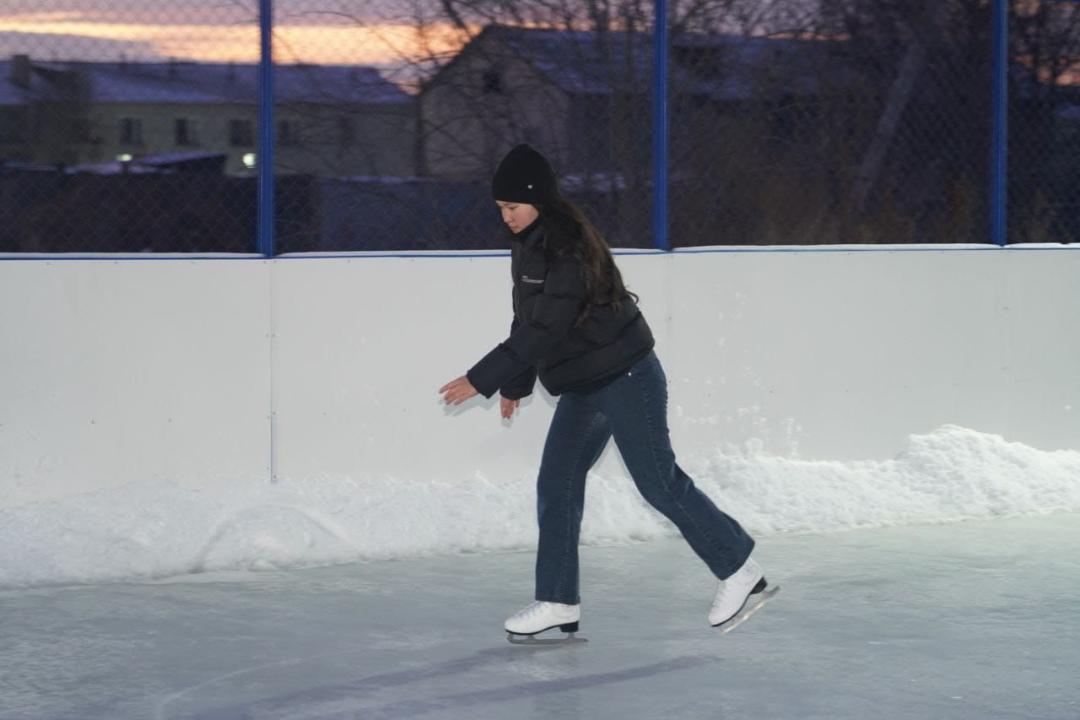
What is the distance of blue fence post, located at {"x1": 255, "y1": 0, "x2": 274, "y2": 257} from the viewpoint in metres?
7.91

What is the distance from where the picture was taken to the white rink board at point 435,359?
24.8ft

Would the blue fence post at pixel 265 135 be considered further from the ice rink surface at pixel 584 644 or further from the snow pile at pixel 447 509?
the ice rink surface at pixel 584 644

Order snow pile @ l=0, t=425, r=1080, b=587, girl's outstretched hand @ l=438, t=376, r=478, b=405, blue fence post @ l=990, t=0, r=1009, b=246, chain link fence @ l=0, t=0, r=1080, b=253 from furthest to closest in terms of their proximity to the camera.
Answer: blue fence post @ l=990, t=0, r=1009, b=246 < chain link fence @ l=0, t=0, r=1080, b=253 < snow pile @ l=0, t=425, r=1080, b=587 < girl's outstretched hand @ l=438, t=376, r=478, b=405

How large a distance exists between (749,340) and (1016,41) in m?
2.37

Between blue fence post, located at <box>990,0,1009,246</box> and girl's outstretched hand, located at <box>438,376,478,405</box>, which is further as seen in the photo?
blue fence post, located at <box>990,0,1009,246</box>

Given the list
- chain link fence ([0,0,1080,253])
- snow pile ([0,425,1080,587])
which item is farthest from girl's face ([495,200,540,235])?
chain link fence ([0,0,1080,253])

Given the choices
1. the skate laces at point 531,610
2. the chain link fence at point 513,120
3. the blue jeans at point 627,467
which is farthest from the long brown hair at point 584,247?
the chain link fence at point 513,120

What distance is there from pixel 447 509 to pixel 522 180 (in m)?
2.39

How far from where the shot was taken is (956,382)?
30.0ft

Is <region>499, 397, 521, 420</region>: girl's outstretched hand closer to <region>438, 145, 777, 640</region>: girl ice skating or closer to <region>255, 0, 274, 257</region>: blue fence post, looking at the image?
<region>438, 145, 777, 640</region>: girl ice skating

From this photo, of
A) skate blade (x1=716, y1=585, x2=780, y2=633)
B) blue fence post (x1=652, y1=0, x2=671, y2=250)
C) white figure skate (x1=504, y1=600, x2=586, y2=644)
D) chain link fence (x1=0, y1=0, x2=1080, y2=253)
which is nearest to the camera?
white figure skate (x1=504, y1=600, x2=586, y2=644)

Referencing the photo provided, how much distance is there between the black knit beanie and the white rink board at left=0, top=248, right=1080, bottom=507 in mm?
2262

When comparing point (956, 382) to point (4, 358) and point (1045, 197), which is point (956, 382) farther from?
point (4, 358)

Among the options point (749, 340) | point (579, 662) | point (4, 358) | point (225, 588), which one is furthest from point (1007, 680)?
point (4, 358)
